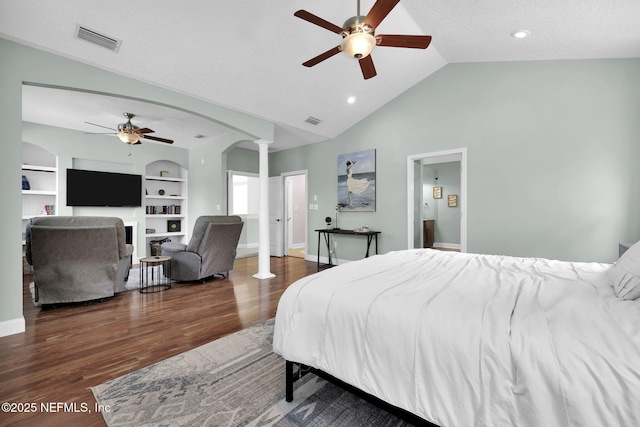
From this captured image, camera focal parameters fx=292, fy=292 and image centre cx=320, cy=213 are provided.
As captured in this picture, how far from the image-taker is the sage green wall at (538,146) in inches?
140

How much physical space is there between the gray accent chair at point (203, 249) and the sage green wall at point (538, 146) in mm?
2988

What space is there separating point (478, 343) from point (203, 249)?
399cm

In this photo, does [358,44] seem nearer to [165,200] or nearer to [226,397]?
[226,397]

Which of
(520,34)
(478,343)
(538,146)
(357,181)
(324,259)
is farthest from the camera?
(324,259)

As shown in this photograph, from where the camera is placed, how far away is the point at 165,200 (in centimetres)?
732

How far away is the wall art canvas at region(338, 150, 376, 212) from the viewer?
561 cm

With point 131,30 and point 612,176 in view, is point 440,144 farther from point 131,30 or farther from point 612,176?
point 131,30

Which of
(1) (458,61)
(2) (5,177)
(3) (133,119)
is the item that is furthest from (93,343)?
(1) (458,61)

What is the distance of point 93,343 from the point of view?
2.47 metres

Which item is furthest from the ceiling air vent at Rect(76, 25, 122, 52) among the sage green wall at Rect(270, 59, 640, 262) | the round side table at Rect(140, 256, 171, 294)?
the sage green wall at Rect(270, 59, 640, 262)

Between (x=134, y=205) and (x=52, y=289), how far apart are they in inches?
139

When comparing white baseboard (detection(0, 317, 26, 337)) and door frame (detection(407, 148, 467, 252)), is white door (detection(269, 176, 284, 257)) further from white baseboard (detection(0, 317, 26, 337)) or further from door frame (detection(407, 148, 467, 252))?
white baseboard (detection(0, 317, 26, 337))

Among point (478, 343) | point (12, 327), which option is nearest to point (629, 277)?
point (478, 343)

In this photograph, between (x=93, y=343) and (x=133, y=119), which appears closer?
(x=93, y=343)
